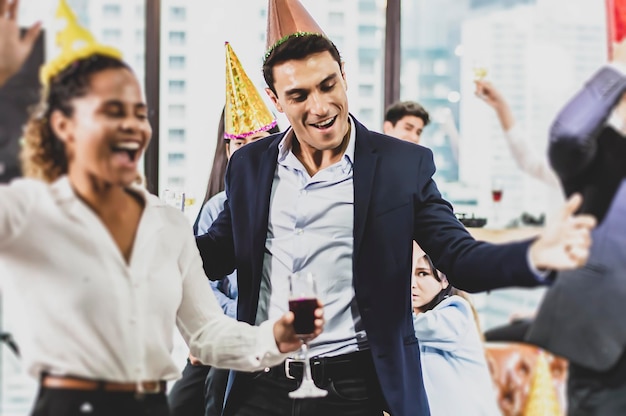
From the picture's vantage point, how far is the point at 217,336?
1987mm

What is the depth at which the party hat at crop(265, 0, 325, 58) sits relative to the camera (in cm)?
260

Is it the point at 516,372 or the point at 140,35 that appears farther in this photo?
the point at 140,35

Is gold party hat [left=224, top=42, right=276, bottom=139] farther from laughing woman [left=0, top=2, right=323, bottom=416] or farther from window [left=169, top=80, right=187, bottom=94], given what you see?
laughing woman [left=0, top=2, right=323, bottom=416]

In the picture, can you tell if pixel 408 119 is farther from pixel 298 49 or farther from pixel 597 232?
pixel 597 232

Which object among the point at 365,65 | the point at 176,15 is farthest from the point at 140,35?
the point at 365,65

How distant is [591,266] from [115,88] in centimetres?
89

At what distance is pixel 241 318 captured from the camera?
240 centimetres

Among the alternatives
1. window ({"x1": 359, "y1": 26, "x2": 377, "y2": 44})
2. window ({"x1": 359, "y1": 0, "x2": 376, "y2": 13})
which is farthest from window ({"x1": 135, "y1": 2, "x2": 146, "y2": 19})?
window ({"x1": 359, "y1": 0, "x2": 376, "y2": 13})

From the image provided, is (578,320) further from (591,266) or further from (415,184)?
(415,184)

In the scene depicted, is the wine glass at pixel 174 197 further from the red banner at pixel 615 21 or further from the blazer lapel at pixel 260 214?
the red banner at pixel 615 21

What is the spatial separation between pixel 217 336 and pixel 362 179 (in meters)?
0.62

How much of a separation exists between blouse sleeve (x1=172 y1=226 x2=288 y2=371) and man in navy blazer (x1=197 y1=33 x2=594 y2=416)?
0.32 meters

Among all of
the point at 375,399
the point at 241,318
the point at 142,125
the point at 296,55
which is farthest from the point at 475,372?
the point at 142,125

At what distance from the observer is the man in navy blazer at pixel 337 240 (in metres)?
2.31
